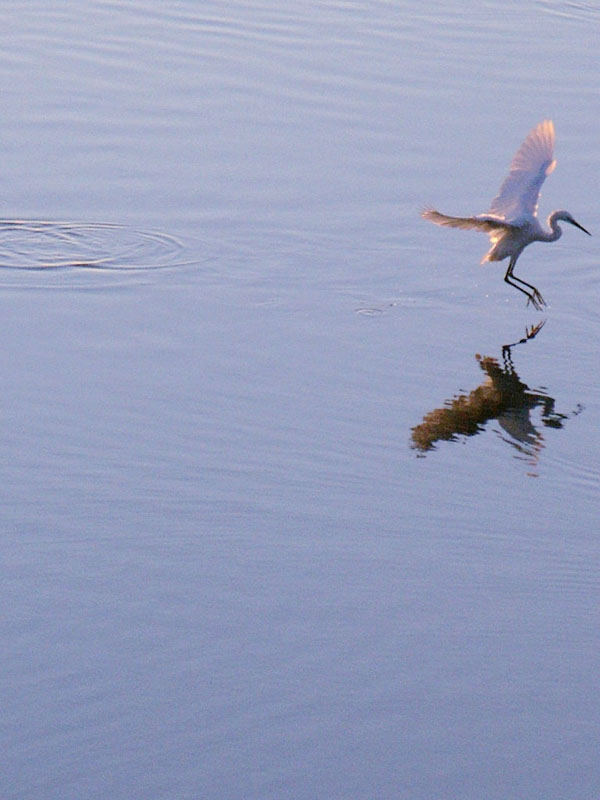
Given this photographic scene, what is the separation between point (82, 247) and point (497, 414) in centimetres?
342

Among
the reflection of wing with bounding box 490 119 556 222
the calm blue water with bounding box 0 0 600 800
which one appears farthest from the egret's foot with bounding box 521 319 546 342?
the reflection of wing with bounding box 490 119 556 222

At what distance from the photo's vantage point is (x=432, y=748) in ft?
18.2

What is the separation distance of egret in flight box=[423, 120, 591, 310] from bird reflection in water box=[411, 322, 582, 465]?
5.11 feet

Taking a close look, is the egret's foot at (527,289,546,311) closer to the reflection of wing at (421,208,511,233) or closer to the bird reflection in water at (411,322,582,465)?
the reflection of wing at (421,208,511,233)

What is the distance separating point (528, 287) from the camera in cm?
1050

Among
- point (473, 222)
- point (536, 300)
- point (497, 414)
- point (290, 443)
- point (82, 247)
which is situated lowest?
point (290, 443)

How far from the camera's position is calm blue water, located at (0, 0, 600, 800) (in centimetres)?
561

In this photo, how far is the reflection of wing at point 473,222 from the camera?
982 cm

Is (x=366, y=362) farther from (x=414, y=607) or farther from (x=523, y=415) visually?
(x=414, y=607)

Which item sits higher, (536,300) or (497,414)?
(536,300)

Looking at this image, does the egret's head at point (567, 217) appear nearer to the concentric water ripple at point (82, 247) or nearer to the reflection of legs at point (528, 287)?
the reflection of legs at point (528, 287)

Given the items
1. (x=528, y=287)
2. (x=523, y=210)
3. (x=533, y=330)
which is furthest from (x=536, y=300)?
(x=523, y=210)

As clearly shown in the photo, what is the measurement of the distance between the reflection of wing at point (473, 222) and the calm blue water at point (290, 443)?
412 mm

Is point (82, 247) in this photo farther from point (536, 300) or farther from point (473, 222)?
point (536, 300)
